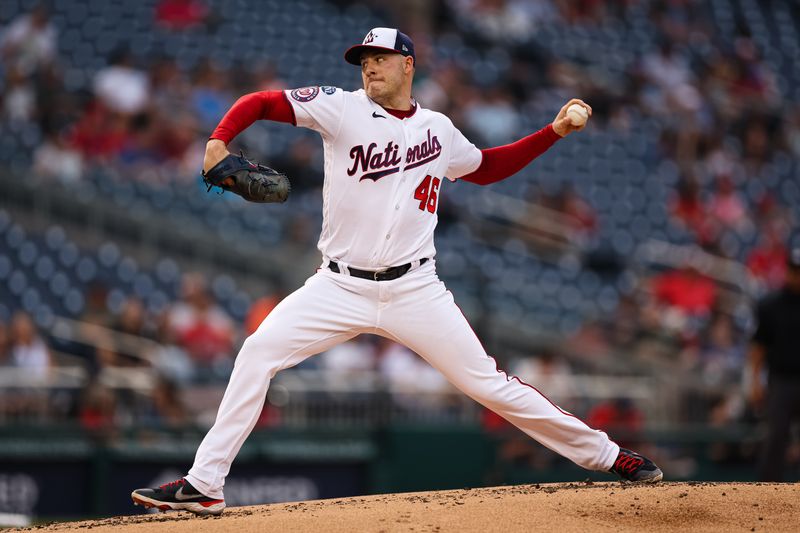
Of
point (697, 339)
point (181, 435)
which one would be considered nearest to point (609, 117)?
point (697, 339)

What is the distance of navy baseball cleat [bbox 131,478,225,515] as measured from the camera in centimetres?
496

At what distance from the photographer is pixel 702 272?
43.3 ft

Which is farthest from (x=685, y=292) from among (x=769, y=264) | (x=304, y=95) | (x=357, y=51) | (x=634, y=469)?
(x=304, y=95)

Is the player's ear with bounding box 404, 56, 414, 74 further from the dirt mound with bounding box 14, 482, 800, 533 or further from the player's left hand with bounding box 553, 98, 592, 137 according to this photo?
the dirt mound with bounding box 14, 482, 800, 533

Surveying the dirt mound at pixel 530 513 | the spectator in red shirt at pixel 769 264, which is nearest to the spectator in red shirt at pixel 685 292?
the spectator in red shirt at pixel 769 264

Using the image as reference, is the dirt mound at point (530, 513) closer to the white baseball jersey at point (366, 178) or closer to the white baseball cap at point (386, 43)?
the white baseball jersey at point (366, 178)

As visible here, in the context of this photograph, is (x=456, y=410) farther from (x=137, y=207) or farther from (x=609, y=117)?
(x=609, y=117)

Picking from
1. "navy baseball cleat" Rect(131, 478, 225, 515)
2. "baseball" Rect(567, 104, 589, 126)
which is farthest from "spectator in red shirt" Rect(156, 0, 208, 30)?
"navy baseball cleat" Rect(131, 478, 225, 515)

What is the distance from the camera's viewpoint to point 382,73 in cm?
515

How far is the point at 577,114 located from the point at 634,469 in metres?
1.61

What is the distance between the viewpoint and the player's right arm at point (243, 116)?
473 centimetres

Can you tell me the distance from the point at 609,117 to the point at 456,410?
25.8 ft

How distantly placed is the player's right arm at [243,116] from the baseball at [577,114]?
1.25 m

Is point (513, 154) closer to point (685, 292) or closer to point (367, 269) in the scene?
point (367, 269)
